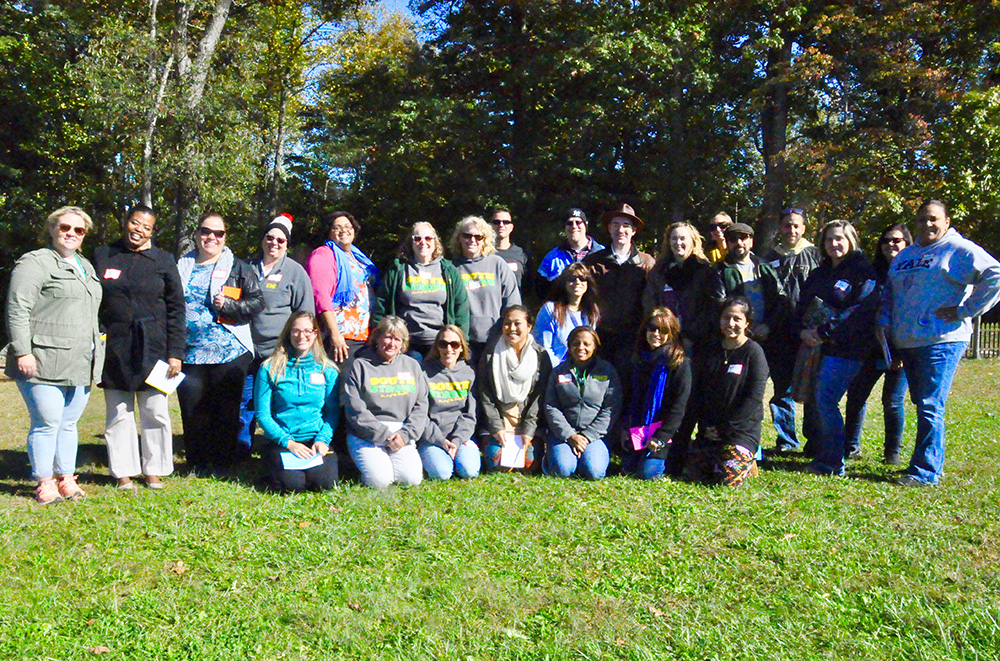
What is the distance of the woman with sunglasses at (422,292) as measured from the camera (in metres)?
6.44

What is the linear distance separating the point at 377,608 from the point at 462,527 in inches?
46.8

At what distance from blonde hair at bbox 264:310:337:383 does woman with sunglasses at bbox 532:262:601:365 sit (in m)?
1.76

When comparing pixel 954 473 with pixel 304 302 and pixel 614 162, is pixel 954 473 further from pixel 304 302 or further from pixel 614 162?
pixel 614 162

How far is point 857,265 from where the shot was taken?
→ 632cm

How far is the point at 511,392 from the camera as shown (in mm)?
6477

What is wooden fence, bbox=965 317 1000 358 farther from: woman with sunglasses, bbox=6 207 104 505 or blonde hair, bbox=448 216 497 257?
woman with sunglasses, bbox=6 207 104 505

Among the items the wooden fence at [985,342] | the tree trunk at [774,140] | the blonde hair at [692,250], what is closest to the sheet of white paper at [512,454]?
the blonde hair at [692,250]

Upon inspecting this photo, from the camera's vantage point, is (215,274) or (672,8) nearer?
(215,274)

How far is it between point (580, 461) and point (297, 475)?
2.08 metres

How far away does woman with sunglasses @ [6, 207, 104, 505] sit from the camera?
514 cm

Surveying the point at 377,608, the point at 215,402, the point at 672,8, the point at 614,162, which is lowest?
the point at 377,608

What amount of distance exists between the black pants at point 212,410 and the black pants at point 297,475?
67cm

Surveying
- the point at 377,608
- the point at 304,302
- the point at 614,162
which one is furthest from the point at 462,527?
the point at 614,162

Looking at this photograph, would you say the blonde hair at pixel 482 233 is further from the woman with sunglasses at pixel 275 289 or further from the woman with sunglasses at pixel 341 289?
the woman with sunglasses at pixel 275 289
